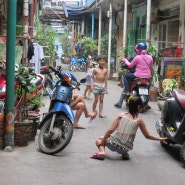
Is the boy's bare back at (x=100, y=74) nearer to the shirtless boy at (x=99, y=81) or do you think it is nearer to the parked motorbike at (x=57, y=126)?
the shirtless boy at (x=99, y=81)

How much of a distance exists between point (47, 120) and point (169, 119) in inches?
76.6

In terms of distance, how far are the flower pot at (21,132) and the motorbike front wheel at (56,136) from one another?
0.22 m

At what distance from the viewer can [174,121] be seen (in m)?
6.56

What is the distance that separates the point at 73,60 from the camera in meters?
30.5

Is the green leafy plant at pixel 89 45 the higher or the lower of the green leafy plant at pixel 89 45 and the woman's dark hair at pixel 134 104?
the higher

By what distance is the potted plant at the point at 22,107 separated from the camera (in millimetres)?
6422

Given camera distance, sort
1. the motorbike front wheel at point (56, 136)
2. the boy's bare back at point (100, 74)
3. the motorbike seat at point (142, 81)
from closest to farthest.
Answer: the motorbike front wheel at point (56, 136) → the boy's bare back at point (100, 74) → the motorbike seat at point (142, 81)

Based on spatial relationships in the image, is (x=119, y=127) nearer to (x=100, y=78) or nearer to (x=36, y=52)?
(x=100, y=78)

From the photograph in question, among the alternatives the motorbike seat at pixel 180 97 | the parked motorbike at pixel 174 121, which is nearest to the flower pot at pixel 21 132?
the parked motorbike at pixel 174 121

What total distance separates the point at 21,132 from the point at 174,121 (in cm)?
237

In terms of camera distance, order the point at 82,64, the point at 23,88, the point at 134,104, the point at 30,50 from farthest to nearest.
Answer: the point at 82,64
the point at 30,50
the point at 23,88
the point at 134,104

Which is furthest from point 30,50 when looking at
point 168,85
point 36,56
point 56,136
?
point 56,136

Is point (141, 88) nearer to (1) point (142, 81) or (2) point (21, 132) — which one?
(1) point (142, 81)

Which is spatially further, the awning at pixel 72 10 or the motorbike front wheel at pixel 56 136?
the awning at pixel 72 10
